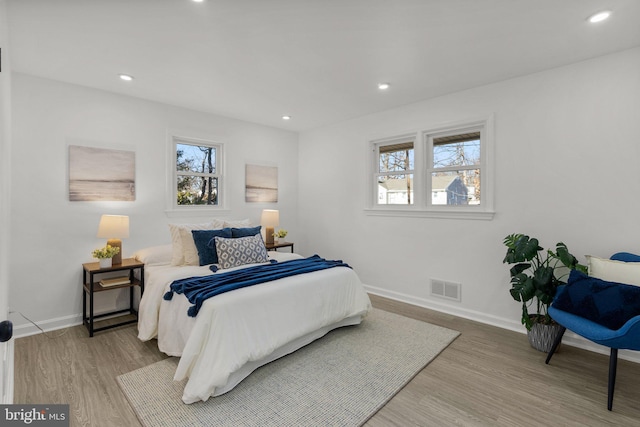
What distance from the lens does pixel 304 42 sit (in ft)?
8.31

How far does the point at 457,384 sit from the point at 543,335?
3.54ft

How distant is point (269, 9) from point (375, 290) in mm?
3626

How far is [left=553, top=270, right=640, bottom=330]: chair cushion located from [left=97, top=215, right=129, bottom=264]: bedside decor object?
Answer: 4.09 meters

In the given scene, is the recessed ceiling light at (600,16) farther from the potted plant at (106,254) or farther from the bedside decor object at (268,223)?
the potted plant at (106,254)

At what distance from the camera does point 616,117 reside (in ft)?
8.95

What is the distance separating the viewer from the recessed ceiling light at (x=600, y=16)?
216 cm

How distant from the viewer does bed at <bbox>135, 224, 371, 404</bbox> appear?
2.16m

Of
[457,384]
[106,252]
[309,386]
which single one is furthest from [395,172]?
[106,252]

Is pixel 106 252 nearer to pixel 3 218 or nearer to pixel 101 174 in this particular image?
pixel 101 174

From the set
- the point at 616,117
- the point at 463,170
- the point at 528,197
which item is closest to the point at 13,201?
the point at 463,170

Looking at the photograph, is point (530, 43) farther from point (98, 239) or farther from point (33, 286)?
point (33, 286)

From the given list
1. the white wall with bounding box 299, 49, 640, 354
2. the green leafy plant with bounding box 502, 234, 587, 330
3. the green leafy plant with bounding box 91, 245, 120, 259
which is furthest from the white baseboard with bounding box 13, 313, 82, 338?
the green leafy plant with bounding box 502, 234, 587, 330

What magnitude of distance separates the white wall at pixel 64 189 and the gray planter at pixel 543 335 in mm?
4130

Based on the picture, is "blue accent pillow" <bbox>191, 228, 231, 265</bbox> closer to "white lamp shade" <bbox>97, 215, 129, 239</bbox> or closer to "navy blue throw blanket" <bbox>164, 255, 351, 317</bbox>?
"navy blue throw blanket" <bbox>164, 255, 351, 317</bbox>
